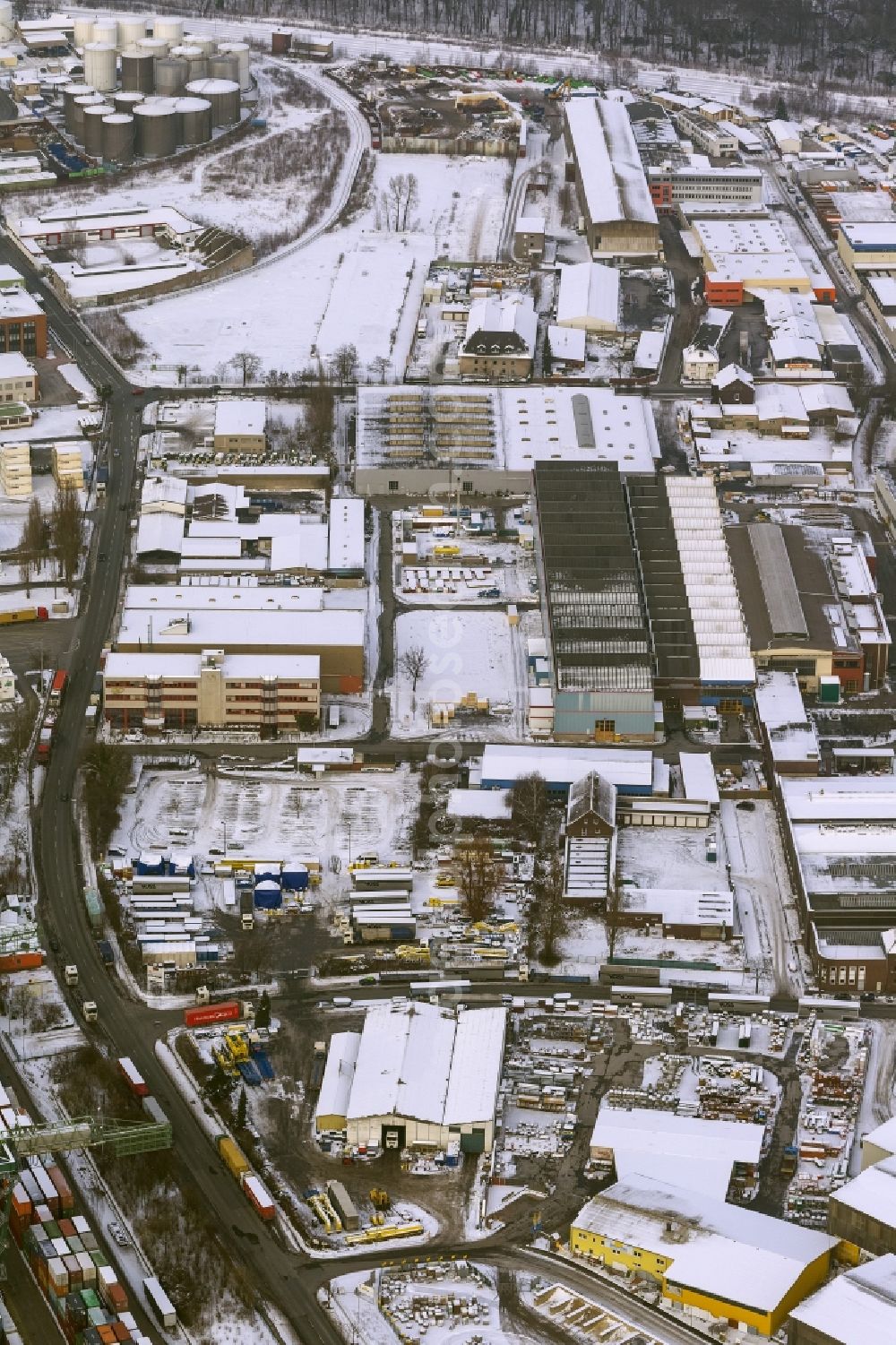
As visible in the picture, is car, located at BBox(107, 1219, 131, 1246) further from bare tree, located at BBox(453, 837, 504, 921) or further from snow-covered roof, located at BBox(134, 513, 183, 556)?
snow-covered roof, located at BBox(134, 513, 183, 556)

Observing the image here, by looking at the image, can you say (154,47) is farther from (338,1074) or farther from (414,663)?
(338,1074)

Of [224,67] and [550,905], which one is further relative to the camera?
[224,67]

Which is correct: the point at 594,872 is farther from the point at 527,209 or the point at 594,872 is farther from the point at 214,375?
the point at 527,209

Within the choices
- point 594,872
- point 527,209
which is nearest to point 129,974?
point 594,872

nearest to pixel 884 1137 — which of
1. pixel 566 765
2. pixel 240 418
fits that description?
pixel 566 765

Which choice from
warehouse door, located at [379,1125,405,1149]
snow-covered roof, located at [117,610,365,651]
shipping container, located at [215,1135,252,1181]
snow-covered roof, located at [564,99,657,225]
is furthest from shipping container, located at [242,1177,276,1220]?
snow-covered roof, located at [564,99,657,225]

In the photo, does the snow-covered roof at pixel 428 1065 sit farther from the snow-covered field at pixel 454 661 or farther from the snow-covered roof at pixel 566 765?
the snow-covered field at pixel 454 661
